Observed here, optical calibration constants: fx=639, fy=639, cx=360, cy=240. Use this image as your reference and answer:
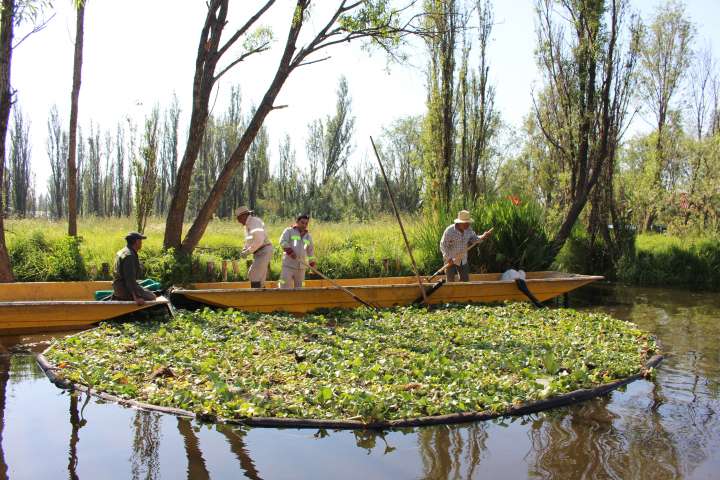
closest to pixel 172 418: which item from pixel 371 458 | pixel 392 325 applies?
pixel 371 458

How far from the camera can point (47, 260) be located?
1180 cm

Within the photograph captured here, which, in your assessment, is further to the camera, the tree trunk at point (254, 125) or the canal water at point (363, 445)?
the tree trunk at point (254, 125)

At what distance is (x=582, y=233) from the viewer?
17.7 metres

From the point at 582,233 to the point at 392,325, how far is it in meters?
10.7

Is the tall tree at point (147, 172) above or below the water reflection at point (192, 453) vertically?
above

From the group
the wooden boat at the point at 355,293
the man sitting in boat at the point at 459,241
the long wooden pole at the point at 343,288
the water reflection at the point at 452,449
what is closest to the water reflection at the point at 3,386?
the wooden boat at the point at 355,293

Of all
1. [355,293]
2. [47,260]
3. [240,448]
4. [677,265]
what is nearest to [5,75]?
[47,260]

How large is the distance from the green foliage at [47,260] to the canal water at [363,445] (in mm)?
5740

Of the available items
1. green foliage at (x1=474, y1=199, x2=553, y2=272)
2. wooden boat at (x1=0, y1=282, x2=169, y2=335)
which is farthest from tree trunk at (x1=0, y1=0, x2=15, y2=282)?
green foliage at (x1=474, y1=199, x2=553, y2=272)

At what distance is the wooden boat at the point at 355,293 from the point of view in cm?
938

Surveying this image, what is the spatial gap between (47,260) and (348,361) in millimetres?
7781

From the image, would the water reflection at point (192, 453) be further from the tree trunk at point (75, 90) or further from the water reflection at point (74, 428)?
the tree trunk at point (75, 90)

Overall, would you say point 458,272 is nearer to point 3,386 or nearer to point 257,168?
→ point 3,386

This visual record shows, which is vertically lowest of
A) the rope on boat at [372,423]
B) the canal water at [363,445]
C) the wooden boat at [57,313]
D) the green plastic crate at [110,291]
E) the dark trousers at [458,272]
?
the canal water at [363,445]
